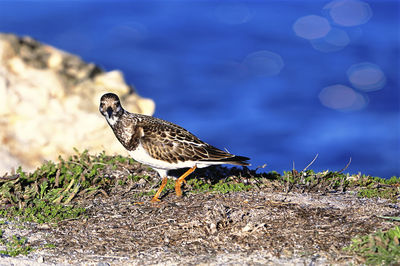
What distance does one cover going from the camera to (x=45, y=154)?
40.9 feet

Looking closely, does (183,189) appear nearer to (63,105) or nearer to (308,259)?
(308,259)

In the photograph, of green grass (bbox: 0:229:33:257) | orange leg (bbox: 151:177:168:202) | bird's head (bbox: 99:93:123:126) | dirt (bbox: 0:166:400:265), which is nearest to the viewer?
dirt (bbox: 0:166:400:265)

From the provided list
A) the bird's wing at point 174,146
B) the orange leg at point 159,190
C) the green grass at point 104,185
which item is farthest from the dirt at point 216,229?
the bird's wing at point 174,146

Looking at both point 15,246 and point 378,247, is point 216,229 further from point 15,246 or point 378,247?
point 15,246

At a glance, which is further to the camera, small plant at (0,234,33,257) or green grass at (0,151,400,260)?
green grass at (0,151,400,260)

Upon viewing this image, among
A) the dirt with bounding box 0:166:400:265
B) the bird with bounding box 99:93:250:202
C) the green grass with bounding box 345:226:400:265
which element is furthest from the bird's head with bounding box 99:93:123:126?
the green grass with bounding box 345:226:400:265

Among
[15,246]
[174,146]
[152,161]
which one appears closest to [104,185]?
[152,161]

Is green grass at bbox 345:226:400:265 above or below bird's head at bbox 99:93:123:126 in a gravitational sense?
below

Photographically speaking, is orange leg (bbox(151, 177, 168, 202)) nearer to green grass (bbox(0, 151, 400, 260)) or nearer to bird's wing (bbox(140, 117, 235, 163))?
green grass (bbox(0, 151, 400, 260))

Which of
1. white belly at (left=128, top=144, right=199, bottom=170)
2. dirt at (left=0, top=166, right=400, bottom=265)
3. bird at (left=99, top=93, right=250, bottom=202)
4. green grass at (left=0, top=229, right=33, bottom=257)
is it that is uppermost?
bird at (left=99, top=93, right=250, bottom=202)

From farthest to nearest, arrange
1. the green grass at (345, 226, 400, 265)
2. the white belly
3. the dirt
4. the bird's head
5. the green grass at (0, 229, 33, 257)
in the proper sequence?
1. the bird's head
2. the white belly
3. the green grass at (0, 229, 33, 257)
4. the dirt
5. the green grass at (345, 226, 400, 265)

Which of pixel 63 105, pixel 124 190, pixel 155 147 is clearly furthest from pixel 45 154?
pixel 155 147

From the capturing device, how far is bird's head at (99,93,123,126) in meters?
9.15

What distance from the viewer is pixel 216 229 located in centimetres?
740
